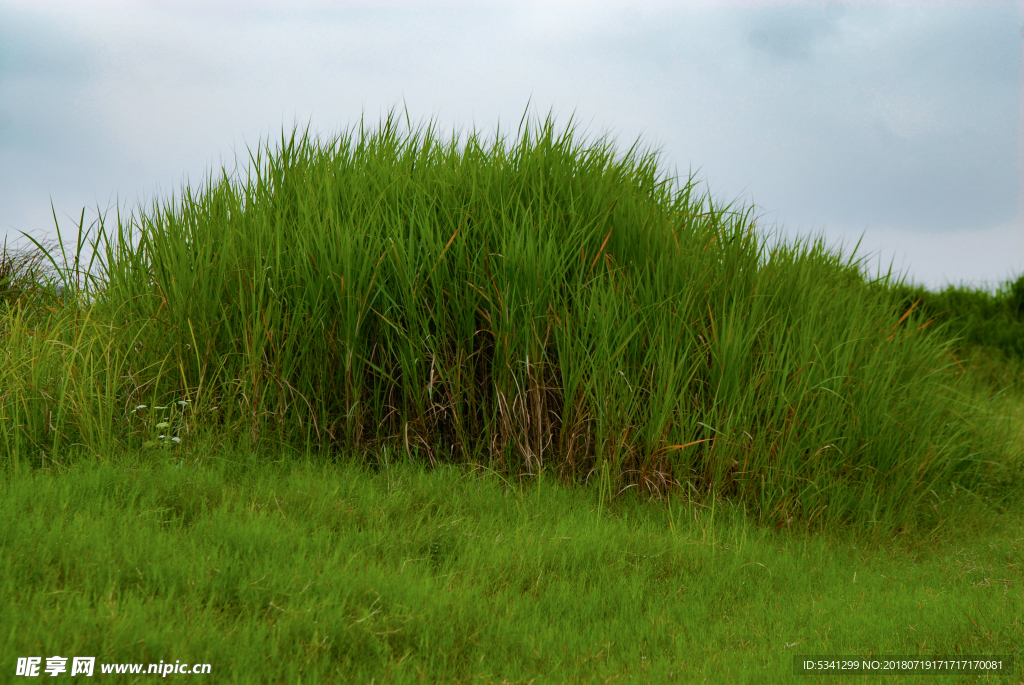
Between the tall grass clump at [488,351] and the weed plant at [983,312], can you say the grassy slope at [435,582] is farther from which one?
the weed plant at [983,312]

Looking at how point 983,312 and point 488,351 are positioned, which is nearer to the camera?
point 488,351

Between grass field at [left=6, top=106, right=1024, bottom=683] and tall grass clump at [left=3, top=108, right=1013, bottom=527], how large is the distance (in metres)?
0.03

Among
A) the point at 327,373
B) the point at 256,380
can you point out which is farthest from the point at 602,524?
the point at 256,380

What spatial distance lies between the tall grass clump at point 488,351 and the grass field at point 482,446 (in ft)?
0.08

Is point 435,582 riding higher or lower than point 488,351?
lower

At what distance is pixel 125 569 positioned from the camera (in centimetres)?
252

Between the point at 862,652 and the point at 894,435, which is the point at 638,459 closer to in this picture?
the point at 862,652

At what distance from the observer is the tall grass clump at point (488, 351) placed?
3850 mm

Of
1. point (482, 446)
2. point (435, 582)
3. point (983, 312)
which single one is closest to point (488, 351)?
point (482, 446)

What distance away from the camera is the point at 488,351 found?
419 cm

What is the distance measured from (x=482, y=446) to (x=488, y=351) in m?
0.59

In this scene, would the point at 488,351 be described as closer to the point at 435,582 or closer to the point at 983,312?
the point at 435,582

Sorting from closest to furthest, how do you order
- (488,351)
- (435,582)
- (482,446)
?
1. (435,582)
2. (482,446)
3. (488,351)

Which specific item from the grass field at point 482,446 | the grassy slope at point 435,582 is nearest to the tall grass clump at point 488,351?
the grass field at point 482,446
